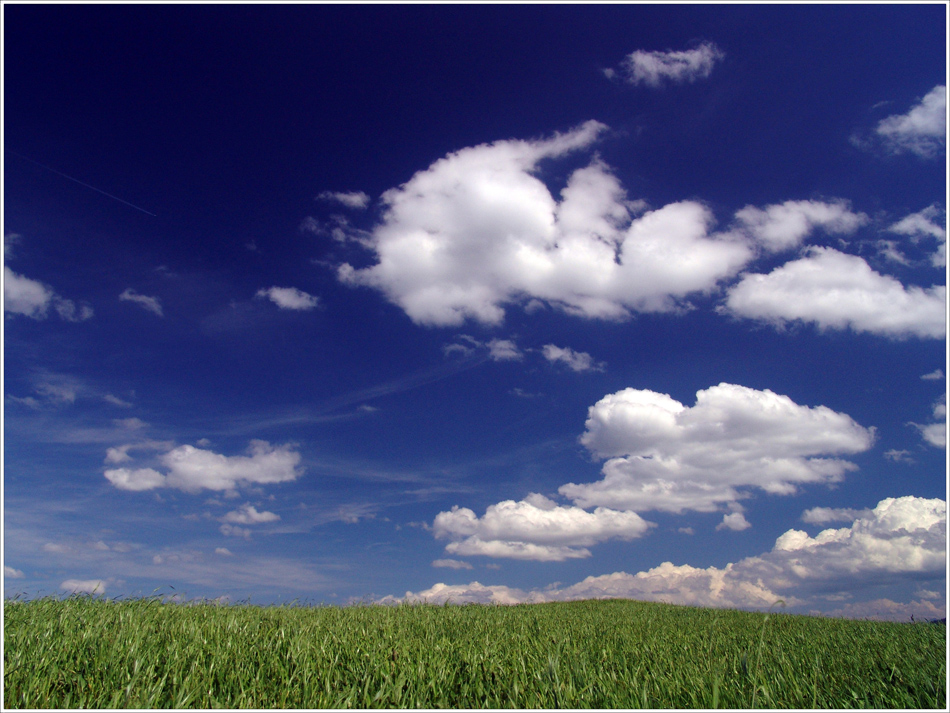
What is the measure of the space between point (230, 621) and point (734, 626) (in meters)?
10.0

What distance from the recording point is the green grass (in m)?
4.89

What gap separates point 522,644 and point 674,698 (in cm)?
242

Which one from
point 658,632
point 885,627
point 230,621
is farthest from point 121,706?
point 885,627

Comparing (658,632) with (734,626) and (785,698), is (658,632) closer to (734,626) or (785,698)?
(734,626)

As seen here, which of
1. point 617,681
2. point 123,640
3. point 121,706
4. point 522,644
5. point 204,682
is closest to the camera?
point 121,706

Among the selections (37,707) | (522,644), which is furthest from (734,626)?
(37,707)

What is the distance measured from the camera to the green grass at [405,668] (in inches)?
193

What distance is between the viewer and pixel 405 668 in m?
5.56

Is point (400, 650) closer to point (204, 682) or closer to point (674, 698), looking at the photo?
point (204, 682)

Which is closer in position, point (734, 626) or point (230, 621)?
point (230, 621)

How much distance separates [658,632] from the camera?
9.73 metres

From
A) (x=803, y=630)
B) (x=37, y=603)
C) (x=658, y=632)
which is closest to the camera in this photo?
(x=37, y=603)

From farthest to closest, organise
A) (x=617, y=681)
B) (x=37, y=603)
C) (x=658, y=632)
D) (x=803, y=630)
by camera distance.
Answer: (x=803, y=630)
(x=658, y=632)
(x=37, y=603)
(x=617, y=681)

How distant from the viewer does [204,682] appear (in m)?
5.00
